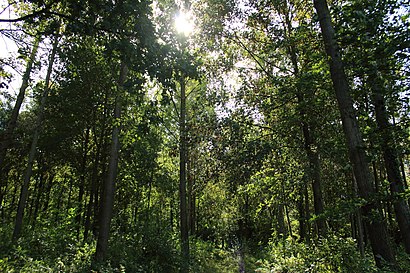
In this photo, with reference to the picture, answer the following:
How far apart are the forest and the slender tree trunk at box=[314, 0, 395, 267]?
24 millimetres

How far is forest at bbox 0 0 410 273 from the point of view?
4.41m

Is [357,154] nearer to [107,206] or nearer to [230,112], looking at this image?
[230,112]

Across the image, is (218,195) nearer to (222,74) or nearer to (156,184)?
(156,184)

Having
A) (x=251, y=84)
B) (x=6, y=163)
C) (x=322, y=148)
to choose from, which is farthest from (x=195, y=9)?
(x=6, y=163)

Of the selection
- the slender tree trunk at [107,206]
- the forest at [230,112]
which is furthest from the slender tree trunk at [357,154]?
the slender tree trunk at [107,206]

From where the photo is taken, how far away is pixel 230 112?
9586 millimetres

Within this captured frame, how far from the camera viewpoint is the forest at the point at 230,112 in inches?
173

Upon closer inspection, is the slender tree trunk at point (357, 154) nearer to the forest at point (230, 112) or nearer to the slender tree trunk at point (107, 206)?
the forest at point (230, 112)

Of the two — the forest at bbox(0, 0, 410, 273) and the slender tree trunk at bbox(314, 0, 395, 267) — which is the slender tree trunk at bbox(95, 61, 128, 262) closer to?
the forest at bbox(0, 0, 410, 273)

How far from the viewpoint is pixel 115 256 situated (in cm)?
1042

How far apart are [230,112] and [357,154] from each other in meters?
5.08

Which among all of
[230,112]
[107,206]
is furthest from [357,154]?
[107,206]

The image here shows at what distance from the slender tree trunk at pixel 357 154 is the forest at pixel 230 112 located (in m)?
0.02

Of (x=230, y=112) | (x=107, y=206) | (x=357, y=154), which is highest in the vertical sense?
(x=230, y=112)
